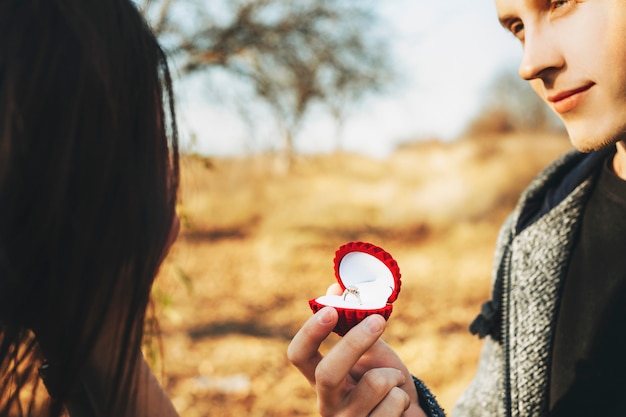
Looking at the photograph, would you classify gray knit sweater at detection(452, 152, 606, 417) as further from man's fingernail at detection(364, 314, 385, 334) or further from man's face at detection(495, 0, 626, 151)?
man's fingernail at detection(364, 314, 385, 334)

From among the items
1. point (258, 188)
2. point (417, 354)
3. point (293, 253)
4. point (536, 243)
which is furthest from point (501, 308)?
point (258, 188)

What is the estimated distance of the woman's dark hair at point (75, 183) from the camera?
998 mm

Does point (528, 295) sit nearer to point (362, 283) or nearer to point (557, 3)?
point (362, 283)

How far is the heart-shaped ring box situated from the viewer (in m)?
1.24

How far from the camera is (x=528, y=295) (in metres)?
1.67

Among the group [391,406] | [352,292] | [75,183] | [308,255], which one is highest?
[308,255]

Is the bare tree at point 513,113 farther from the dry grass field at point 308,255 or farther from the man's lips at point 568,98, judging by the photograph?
the man's lips at point 568,98

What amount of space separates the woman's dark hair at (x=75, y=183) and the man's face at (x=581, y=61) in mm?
913

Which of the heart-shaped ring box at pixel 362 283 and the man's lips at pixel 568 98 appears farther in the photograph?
the man's lips at pixel 568 98

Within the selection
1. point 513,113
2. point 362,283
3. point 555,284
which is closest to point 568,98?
point 555,284

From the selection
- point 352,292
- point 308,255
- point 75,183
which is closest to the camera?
point 75,183

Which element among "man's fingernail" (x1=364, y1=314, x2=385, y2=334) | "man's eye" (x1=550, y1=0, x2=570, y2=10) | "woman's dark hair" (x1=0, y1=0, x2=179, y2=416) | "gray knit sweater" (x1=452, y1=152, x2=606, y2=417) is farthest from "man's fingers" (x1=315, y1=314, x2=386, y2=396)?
"man's eye" (x1=550, y1=0, x2=570, y2=10)

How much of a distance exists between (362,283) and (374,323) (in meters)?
0.24

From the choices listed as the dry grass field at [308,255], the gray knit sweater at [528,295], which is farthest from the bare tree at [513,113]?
the gray knit sweater at [528,295]
